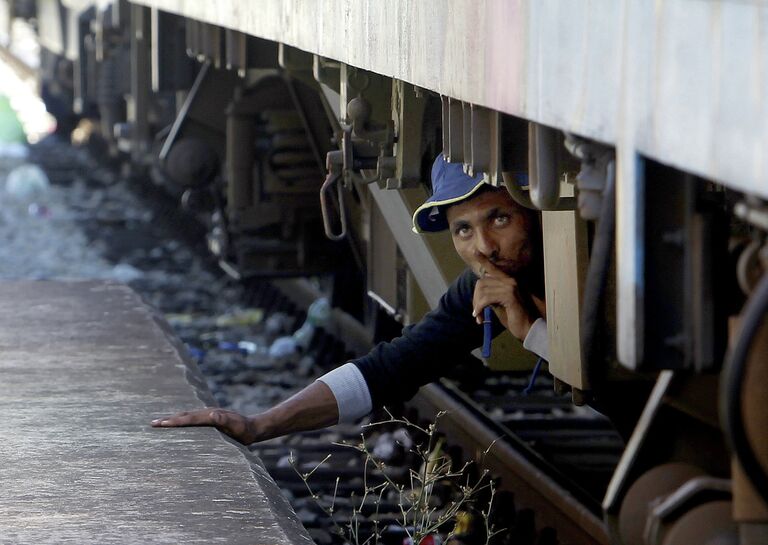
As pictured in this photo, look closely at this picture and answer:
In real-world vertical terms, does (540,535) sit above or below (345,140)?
below

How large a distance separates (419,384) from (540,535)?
745mm

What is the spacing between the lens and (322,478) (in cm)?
562

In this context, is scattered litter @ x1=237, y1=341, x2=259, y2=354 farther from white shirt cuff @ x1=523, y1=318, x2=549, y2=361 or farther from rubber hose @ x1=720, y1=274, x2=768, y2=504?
rubber hose @ x1=720, y1=274, x2=768, y2=504

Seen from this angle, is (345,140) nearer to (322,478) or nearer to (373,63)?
(373,63)

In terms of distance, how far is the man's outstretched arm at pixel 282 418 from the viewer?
3.86 metres

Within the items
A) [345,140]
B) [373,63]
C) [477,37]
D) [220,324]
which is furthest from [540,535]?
[220,324]

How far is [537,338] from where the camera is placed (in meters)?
3.40

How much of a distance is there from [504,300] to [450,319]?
45 centimetres

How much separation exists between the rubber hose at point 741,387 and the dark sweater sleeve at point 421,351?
7.36ft

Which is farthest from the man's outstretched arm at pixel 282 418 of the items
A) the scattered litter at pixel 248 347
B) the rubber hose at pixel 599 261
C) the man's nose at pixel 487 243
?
the scattered litter at pixel 248 347

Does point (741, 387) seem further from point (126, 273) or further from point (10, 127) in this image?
point (10, 127)

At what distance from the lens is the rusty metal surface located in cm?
430

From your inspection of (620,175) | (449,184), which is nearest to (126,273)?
(449,184)

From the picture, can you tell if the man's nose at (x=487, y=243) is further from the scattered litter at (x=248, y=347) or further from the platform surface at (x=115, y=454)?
the scattered litter at (x=248, y=347)
